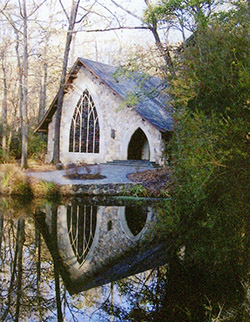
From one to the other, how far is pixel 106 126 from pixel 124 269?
14175 millimetres

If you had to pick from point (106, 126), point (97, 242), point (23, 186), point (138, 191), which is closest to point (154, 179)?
point (138, 191)

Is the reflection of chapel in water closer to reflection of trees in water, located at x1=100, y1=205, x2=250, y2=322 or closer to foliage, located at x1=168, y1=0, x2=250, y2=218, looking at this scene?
reflection of trees in water, located at x1=100, y1=205, x2=250, y2=322

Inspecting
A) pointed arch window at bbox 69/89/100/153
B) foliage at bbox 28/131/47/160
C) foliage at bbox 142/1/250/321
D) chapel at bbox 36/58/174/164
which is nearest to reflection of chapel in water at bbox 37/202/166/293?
foliage at bbox 142/1/250/321

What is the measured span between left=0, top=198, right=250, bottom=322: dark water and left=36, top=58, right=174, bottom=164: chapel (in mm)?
9556

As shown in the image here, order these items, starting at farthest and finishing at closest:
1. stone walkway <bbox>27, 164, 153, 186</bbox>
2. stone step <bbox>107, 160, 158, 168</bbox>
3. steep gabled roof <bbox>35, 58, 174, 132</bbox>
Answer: stone step <bbox>107, 160, 158, 168</bbox>
steep gabled roof <bbox>35, 58, 174, 132</bbox>
stone walkway <bbox>27, 164, 153, 186</bbox>

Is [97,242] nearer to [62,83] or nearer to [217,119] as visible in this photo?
[217,119]

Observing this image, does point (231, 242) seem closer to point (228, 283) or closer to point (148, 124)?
point (228, 283)

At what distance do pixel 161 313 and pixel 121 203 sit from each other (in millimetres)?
7728

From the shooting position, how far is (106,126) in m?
19.1

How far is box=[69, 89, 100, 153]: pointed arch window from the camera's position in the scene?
1975 centimetres

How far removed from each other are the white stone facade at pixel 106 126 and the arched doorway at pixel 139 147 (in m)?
0.06

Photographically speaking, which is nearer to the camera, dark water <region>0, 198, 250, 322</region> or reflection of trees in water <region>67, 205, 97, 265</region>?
dark water <region>0, 198, 250, 322</region>

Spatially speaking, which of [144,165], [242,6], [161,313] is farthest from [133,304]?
[144,165]

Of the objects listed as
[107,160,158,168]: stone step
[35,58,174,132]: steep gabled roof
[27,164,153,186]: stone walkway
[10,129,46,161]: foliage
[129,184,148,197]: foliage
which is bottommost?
[129,184,148,197]: foliage
